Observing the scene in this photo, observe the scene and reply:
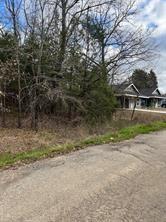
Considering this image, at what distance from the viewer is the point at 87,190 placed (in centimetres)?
562

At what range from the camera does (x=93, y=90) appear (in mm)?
23672

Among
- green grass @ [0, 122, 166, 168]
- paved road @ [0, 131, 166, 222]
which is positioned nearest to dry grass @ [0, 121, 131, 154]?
green grass @ [0, 122, 166, 168]

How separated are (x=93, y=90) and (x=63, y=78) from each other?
11.2 ft

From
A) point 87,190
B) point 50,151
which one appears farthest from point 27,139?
point 87,190

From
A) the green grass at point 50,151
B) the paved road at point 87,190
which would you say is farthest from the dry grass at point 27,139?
the paved road at point 87,190

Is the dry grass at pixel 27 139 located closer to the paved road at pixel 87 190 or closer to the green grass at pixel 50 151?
the green grass at pixel 50 151

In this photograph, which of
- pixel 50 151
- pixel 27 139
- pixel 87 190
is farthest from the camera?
pixel 27 139

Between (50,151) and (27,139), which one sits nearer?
(50,151)

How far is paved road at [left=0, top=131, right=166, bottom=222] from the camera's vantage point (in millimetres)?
4586

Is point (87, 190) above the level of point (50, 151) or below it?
below

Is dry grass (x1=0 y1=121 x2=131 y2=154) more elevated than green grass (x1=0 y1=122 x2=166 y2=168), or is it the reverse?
green grass (x1=0 y1=122 x2=166 y2=168)

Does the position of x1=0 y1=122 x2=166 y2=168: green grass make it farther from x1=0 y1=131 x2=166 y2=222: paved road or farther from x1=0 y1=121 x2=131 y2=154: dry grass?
x1=0 y1=121 x2=131 y2=154: dry grass

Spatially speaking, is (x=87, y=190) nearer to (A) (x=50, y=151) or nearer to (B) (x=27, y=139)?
(A) (x=50, y=151)

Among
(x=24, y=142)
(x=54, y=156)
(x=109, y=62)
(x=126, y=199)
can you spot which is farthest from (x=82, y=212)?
(x=109, y=62)
